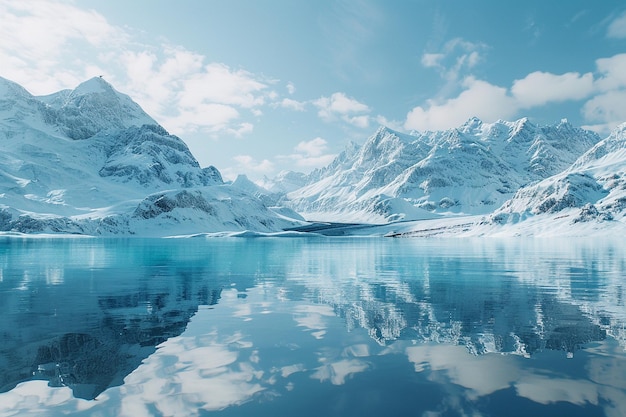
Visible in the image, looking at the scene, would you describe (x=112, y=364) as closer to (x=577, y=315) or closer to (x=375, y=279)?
(x=577, y=315)

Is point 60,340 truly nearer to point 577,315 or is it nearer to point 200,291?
point 200,291

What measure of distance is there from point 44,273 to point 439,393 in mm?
47534

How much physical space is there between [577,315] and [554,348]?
25.8 ft

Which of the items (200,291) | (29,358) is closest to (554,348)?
(29,358)

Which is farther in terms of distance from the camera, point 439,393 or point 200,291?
point 200,291

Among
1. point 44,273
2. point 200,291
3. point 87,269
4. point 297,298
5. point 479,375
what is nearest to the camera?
point 479,375

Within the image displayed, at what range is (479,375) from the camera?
15.0m

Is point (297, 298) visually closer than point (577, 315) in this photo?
No

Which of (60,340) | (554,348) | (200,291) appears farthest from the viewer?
(200,291)

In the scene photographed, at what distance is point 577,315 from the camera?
79.5 ft

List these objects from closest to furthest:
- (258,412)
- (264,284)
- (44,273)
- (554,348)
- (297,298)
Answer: (258,412) < (554,348) < (297,298) < (264,284) < (44,273)

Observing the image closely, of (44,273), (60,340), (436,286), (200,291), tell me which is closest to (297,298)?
(200,291)

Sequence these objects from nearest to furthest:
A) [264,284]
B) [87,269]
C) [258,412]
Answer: [258,412], [264,284], [87,269]

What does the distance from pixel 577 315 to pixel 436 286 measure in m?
14.1
